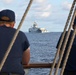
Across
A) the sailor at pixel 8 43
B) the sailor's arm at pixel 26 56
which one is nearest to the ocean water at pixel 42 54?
the sailor's arm at pixel 26 56

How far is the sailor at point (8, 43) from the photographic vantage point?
3.79 metres

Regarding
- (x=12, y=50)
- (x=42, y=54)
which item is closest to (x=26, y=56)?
(x=12, y=50)

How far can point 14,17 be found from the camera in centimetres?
397

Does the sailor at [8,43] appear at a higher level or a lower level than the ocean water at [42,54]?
higher

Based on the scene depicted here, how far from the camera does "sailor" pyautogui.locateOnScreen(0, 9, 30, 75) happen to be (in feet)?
12.4

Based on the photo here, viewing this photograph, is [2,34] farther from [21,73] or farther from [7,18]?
[21,73]

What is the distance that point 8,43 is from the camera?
3.82 m

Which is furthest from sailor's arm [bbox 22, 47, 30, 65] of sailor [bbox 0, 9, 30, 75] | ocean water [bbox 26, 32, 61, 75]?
ocean water [bbox 26, 32, 61, 75]

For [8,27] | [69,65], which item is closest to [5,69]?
[8,27]

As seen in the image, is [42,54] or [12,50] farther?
[42,54]

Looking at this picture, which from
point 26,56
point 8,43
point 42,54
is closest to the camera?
point 8,43

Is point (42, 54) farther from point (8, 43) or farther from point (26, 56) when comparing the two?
point (8, 43)

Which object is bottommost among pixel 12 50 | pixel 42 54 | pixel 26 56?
pixel 42 54

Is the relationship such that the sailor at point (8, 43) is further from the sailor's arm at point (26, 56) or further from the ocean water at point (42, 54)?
the ocean water at point (42, 54)
